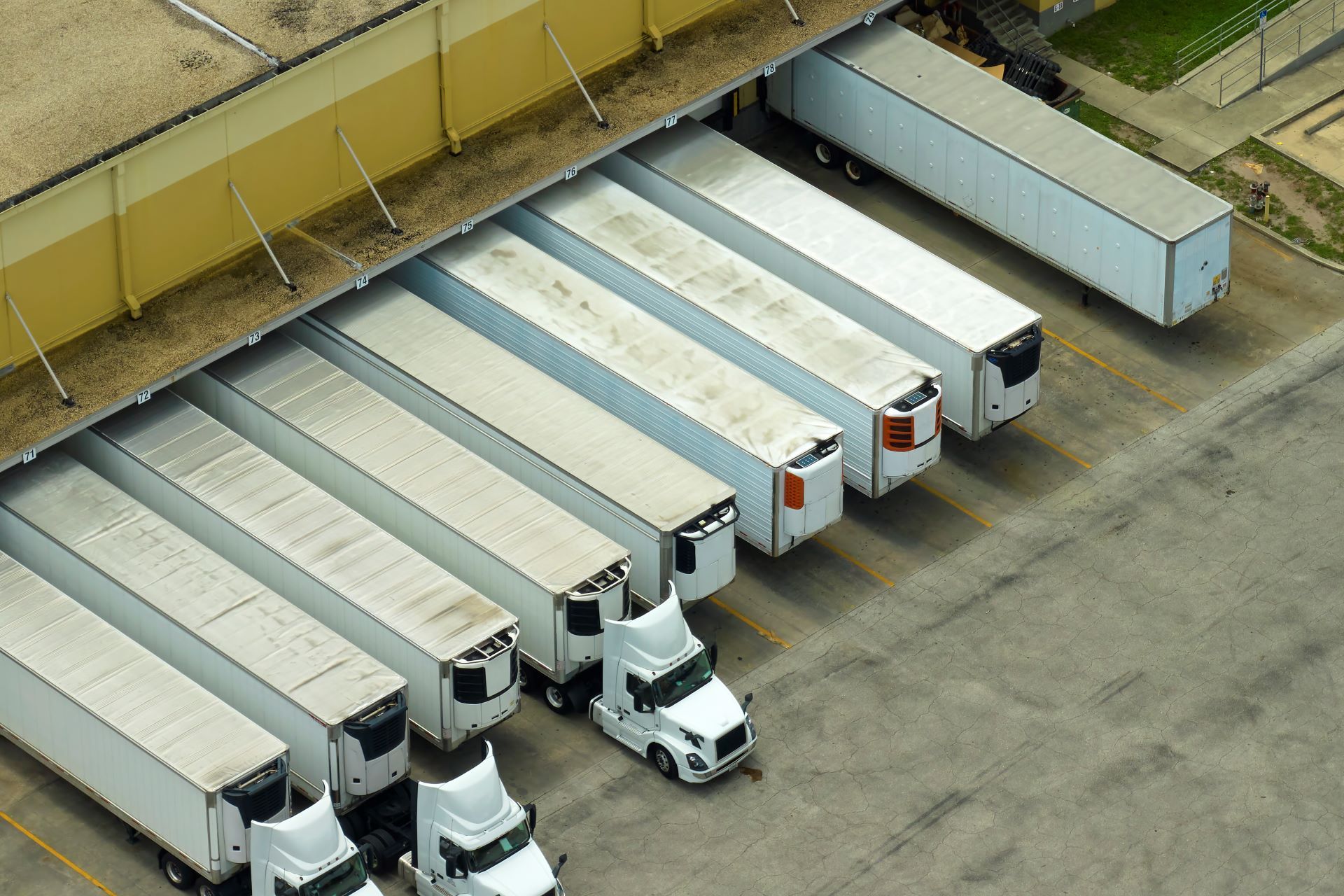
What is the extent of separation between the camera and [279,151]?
52969 mm

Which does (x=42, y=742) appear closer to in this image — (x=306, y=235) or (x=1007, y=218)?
(x=306, y=235)

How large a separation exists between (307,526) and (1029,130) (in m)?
20.0

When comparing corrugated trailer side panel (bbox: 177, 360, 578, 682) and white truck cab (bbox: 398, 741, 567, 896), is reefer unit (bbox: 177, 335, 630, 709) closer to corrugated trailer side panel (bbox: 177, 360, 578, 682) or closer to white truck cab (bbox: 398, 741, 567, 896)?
corrugated trailer side panel (bbox: 177, 360, 578, 682)

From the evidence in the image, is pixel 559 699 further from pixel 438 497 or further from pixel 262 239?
pixel 262 239

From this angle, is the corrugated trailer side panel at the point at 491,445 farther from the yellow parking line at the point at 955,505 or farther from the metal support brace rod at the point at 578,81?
the metal support brace rod at the point at 578,81

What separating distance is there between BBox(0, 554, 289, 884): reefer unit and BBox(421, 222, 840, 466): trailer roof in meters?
11.5

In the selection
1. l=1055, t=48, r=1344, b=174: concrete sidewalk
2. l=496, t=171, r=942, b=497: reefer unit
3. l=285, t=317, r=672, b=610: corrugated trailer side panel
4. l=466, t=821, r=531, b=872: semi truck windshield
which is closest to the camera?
l=466, t=821, r=531, b=872: semi truck windshield

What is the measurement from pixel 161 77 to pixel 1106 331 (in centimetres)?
2139

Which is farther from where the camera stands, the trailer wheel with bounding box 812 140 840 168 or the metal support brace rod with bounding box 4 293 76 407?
Answer: the trailer wheel with bounding box 812 140 840 168

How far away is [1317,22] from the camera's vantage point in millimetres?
66375

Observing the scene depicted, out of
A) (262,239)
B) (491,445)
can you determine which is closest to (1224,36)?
(491,445)

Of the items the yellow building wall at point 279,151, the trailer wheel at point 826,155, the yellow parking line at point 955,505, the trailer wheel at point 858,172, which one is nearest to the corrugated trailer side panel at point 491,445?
the yellow building wall at point 279,151

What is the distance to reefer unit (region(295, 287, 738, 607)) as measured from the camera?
4866cm

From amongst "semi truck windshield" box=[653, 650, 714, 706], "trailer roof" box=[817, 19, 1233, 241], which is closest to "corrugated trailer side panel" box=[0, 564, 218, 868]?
"semi truck windshield" box=[653, 650, 714, 706]
